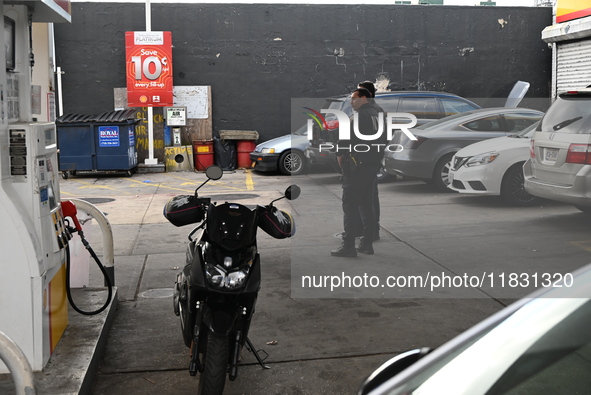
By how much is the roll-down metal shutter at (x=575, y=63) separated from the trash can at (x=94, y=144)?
9.47 meters

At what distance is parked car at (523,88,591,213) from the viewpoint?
593cm

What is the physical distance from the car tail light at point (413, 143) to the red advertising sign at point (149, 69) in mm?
11726

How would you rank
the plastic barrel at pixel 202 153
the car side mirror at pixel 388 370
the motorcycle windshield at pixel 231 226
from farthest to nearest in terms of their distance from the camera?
the plastic barrel at pixel 202 153
the motorcycle windshield at pixel 231 226
the car side mirror at pixel 388 370

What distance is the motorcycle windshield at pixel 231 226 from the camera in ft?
14.0

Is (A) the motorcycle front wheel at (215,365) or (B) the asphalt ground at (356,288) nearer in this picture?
(A) the motorcycle front wheel at (215,365)

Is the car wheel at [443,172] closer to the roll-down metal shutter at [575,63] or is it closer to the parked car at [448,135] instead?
the parked car at [448,135]

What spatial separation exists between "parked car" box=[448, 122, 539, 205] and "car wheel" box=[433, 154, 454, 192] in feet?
0.13

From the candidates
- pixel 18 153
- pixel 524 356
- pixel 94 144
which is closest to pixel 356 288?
pixel 18 153

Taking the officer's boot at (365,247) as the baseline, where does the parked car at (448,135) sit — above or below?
above

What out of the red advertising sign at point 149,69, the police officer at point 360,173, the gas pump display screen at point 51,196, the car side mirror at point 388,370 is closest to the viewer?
the car side mirror at point 388,370

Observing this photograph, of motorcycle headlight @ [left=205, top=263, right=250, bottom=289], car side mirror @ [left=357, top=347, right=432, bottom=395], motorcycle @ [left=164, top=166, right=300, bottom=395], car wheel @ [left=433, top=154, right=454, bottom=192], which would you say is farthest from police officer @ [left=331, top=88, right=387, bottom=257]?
car side mirror @ [left=357, top=347, right=432, bottom=395]

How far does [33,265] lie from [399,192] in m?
3.57

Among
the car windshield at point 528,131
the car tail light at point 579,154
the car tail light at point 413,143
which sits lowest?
the car tail light at point 579,154

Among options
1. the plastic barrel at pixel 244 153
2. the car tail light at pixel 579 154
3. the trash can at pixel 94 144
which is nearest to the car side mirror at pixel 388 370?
the car tail light at pixel 579 154
